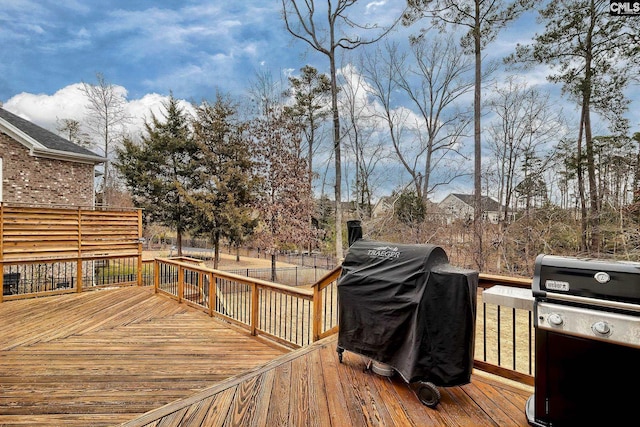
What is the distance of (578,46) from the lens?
9.59 m

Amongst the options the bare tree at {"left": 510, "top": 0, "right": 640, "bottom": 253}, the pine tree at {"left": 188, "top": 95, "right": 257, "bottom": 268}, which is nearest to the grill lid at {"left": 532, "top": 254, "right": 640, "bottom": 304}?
the bare tree at {"left": 510, "top": 0, "right": 640, "bottom": 253}

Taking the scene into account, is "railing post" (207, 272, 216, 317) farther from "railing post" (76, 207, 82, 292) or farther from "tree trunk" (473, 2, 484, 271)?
"tree trunk" (473, 2, 484, 271)

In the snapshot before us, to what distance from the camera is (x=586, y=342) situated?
1565 mm

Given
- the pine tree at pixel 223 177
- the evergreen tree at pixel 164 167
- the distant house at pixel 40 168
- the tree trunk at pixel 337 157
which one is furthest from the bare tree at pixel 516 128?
the distant house at pixel 40 168

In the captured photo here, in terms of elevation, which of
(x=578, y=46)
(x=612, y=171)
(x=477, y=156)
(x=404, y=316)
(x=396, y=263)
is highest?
(x=578, y=46)

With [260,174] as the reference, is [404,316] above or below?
below

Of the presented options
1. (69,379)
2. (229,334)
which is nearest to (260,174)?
(229,334)

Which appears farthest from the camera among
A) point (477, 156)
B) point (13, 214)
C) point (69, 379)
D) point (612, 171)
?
point (477, 156)

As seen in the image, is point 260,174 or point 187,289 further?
point 260,174

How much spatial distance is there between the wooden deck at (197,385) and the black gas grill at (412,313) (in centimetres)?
24

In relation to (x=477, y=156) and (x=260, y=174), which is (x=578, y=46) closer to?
(x=477, y=156)

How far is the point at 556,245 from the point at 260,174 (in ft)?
36.8

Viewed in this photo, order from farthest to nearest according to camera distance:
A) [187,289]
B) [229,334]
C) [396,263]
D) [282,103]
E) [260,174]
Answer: [282,103] → [260,174] → [187,289] → [229,334] → [396,263]

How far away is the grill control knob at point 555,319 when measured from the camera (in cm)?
161
